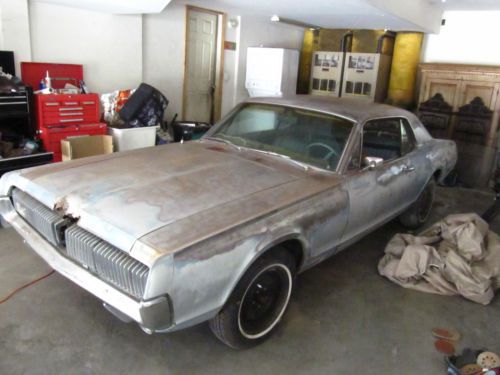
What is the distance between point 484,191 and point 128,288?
615 cm

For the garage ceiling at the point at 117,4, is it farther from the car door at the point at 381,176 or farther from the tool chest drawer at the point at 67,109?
the car door at the point at 381,176

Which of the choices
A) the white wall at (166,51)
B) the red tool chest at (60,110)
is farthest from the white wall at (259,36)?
the red tool chest at (60,110)

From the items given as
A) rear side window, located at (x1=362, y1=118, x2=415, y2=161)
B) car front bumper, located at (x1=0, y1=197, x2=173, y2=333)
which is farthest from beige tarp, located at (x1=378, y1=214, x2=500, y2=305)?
car front bumper, located at (x1=0, y1=197, x2=173, y2=333)

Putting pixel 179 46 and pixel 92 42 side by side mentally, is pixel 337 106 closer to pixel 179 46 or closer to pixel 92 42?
pixel 92 42

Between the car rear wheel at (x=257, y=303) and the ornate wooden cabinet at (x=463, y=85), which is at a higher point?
the ornate wooden cabinet at (x=463, y=85)

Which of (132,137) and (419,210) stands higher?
(132,137)

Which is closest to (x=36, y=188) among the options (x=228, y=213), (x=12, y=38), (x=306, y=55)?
(x=228, y=213)

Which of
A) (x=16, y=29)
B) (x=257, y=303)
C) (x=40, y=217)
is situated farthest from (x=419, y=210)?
(x=16, y=29)

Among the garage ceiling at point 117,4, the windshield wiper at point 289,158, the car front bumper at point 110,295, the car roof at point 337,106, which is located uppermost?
the garage ceiling at point 117,4

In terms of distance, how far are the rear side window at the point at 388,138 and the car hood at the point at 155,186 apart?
2.34 ft

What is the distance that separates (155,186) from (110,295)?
2.34 ft

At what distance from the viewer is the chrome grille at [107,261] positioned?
1.88m

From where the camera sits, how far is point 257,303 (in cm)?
243

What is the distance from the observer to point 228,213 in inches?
85.3
